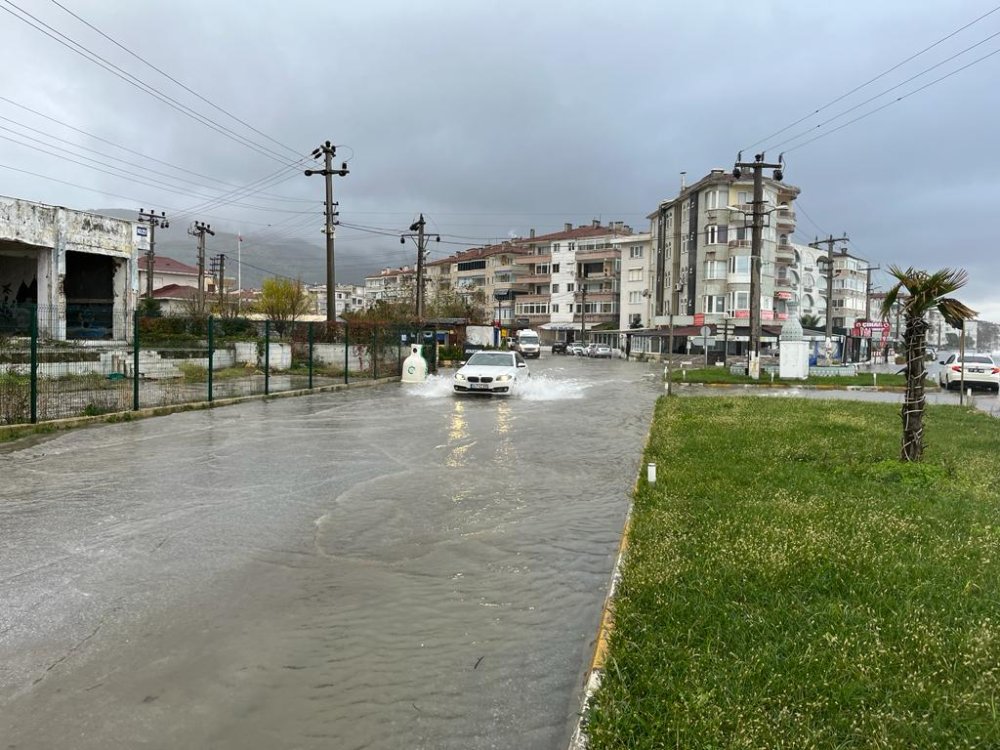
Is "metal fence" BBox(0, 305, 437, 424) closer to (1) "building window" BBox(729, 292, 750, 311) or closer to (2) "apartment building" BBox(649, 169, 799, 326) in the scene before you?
(2) "apartment building" BBox(649, 169, 799, 326)

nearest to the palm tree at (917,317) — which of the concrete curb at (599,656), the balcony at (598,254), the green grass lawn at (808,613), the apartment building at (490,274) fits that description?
the green grass lawn at (808,613)

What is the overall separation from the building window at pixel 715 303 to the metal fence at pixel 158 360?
42.4 metres

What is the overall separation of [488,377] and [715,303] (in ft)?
177

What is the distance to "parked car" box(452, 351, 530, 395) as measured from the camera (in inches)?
877

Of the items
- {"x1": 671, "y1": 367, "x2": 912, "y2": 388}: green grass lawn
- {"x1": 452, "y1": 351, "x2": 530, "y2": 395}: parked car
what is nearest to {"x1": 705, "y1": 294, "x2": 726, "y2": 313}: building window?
{"x1": 671, "y1": 367, "x2": 912, "y2": 388}: green grass lawn

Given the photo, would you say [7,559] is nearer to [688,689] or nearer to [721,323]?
[688,689]

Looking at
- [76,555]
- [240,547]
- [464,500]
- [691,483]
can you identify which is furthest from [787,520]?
[76,555]

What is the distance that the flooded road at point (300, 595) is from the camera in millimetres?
3730

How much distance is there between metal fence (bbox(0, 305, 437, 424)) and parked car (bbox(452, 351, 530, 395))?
483 cm

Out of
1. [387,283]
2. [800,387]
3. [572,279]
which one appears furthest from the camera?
[387,283]

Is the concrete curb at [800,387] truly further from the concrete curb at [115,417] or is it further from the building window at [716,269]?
the building window at [716,269]

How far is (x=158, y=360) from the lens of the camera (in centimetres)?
1961

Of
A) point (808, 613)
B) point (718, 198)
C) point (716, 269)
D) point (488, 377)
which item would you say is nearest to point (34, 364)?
point (488, 377)

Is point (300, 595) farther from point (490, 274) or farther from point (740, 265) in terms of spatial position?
point (490, 274)
